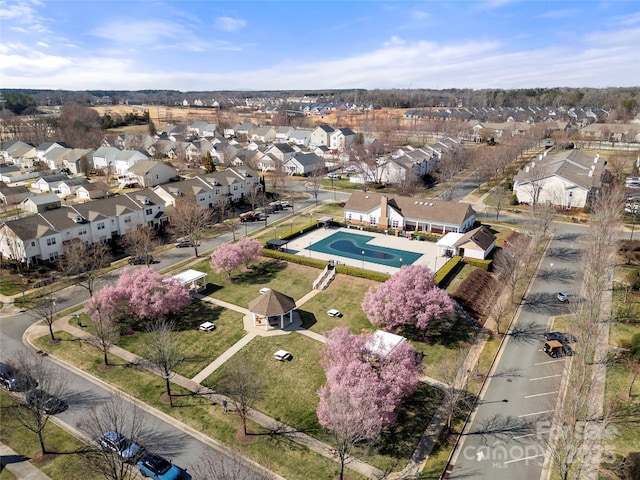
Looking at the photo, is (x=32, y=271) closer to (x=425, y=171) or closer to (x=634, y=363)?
(x=634, y=363)

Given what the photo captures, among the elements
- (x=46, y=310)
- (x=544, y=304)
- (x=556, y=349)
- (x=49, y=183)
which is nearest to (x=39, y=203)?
(x=49, y=183)

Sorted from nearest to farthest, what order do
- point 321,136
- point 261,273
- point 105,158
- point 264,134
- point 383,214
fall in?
point 261,273 → point 383,214 → point 105,158 → point 321,136 → point 264,134

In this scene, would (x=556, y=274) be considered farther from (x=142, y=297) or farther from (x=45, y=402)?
(x=45, y=402)

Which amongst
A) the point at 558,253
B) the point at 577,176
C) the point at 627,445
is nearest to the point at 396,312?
the point at 627,445

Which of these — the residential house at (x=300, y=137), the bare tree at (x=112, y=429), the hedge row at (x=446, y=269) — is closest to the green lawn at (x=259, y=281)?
the hedge row at (x=446, y=269)

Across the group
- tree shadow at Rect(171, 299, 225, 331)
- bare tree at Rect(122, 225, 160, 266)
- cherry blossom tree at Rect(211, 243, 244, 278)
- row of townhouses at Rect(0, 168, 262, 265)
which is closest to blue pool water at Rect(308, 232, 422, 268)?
cherry blossom tree at Rect(211, 243, 244, 278)

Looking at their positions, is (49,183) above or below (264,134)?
below

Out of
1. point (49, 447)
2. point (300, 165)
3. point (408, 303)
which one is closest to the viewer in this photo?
point (49, 447)
